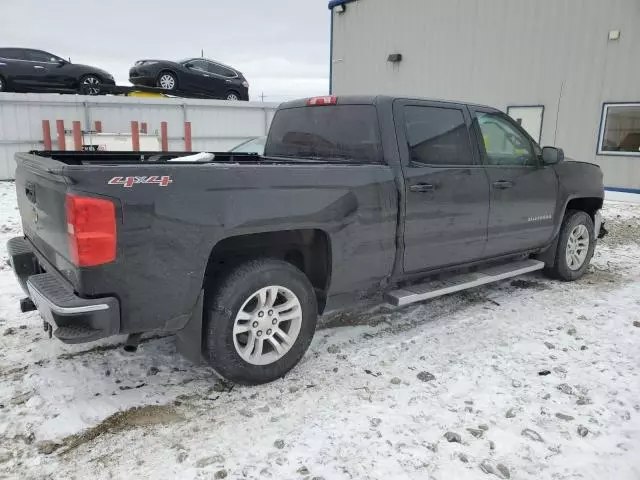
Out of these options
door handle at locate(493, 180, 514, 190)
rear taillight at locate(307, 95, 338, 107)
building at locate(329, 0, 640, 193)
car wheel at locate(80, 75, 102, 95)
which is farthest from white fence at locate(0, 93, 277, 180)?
door handle at locate(493, 180, 514, 190)

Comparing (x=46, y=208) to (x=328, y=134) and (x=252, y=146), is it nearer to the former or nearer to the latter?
(x=328, y=134)

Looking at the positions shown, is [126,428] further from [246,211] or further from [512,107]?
[512,107]

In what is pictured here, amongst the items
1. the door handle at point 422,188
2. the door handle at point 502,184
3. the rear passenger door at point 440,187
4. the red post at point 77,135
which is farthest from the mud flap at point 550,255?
the red post at point 77,135

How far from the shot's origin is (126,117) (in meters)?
15.8

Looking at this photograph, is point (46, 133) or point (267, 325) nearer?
point (267, 325)

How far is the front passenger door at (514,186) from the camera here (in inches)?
176

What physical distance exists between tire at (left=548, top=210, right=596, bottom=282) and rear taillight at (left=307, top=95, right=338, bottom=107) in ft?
9.95

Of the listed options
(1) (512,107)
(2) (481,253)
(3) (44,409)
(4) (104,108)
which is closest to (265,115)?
(4) (104,108)

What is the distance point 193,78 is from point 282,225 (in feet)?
51.9

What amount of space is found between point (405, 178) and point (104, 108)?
46.4 feet

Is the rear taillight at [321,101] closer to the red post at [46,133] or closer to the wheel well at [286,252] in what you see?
the wheel well at [286,252]

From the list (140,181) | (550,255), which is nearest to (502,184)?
(550,255)

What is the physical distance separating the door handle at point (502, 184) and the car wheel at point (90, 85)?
579 inches

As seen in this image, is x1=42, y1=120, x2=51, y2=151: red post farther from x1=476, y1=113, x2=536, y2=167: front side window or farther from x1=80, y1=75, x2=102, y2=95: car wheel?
x1=476, y1=113, x2=536, y2=167: front side window
